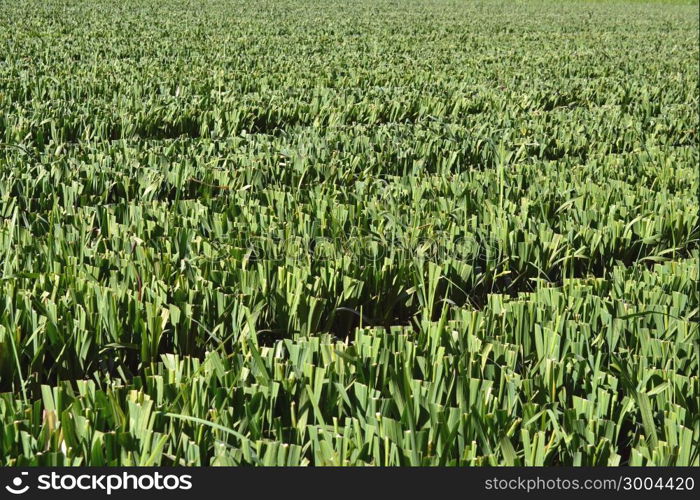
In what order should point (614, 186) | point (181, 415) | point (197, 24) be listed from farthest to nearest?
point (197, 24), point (614, 186), point (181, 415)

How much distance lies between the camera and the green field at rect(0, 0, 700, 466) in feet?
5.11

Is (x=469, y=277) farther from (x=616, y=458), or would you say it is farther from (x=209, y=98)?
(x=209, y=98)

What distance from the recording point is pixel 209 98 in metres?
6.32

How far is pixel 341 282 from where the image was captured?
2.48 m

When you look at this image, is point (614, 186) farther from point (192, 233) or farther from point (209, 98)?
point (209, 98)

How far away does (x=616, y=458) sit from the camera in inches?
58.6

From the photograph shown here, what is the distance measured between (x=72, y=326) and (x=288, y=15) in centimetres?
1662

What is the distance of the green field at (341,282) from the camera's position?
1557 mm

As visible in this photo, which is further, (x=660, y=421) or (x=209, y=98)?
(x=209, y=98)

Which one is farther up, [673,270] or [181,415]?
[181,415]

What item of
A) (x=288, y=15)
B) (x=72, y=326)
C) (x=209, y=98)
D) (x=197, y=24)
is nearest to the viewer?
(x=72, y=326)

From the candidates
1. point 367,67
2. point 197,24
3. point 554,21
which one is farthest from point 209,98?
point 554,21

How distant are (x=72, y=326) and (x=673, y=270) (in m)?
1.85

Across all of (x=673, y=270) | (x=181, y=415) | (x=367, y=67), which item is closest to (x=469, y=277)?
(x=673, y=270)
